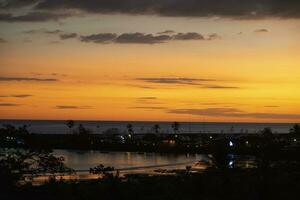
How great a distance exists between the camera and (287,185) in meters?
28.7

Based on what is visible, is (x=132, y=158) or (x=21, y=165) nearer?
(x=21, y=165)

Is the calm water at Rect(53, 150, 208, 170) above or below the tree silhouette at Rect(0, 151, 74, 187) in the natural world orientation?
above

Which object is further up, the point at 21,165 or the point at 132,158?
the point at 132,158

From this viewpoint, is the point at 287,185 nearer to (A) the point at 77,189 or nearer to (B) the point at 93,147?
(A) the point at 77,189

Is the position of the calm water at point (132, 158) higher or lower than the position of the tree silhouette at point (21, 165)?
higher

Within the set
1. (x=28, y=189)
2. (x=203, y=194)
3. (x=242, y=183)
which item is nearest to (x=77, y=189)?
(x=28, y=189)

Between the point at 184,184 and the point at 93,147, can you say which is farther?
the point at 93,147

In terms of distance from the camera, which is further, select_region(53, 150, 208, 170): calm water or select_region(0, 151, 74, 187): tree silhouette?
select_region(53, 150, 208, 170): calm water

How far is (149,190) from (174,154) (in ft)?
221

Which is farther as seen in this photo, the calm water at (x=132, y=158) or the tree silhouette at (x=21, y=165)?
the calm water at (x=132, y=158)

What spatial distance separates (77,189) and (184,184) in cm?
706

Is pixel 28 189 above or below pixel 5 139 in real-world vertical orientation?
below

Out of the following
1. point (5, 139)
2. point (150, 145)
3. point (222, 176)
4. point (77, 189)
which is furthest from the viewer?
point (150, 145)

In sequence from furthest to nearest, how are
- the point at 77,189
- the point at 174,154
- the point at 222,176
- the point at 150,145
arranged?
the point at 150,145, the point at 174,154, the point at 222,176, the point at 77,189
